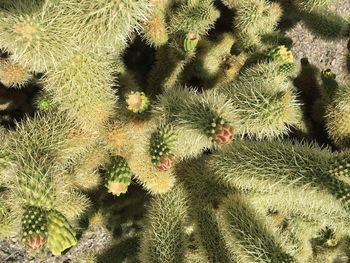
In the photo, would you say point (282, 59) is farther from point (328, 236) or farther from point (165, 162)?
point (328, 236)

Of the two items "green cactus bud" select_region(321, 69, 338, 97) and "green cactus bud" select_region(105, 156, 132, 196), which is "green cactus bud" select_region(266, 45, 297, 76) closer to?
"green cactus bud" select_region(321, 69, 338, 97)

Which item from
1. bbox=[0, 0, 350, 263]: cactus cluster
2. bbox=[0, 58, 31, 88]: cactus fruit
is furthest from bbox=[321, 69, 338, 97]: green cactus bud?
bbox=[0, 58, 31, 88]: cactus fruit

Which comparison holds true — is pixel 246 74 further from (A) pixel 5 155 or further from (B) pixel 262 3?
(A) pixel 5 155

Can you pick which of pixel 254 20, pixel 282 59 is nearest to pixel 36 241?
pixel 282 59

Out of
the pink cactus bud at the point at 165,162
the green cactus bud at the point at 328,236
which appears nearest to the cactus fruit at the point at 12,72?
the pink cactus bud at the point at 165,162

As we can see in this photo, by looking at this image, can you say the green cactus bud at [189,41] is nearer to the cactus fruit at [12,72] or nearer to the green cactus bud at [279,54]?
the green cactus bud at [279,54]

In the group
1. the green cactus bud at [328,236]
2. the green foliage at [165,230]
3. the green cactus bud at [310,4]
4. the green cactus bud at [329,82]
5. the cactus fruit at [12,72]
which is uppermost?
the green cactus bud at [310,4]

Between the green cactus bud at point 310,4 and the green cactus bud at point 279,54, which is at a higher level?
the green cactus bud at point 310,4
